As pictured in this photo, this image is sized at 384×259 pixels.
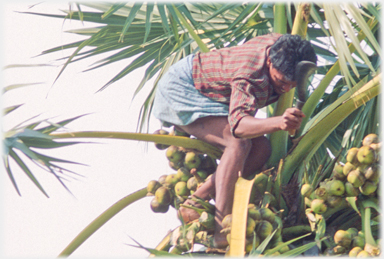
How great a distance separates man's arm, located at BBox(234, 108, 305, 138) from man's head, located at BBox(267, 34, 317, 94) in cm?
35

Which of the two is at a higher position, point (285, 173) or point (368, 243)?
point (285, 173)

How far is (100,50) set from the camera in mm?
4566

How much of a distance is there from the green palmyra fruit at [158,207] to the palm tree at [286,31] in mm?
389

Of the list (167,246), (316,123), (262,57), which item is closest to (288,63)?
(262,57)

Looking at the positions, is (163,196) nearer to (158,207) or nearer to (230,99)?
(158,207)

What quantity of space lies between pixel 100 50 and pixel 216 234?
1934 millimetres

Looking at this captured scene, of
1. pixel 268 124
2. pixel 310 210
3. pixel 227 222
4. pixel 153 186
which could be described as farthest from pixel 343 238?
pixel 153 186

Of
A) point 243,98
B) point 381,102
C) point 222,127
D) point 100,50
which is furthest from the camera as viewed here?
point 100,50

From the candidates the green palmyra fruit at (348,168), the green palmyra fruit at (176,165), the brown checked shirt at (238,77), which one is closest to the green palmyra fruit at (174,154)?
the green palmyra fruit at (176,165)

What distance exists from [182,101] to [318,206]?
1012mm

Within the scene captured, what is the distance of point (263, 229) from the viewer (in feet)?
10.0

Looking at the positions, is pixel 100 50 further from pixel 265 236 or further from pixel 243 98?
pixel 265 236

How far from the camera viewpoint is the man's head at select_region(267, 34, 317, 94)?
3.31 metres

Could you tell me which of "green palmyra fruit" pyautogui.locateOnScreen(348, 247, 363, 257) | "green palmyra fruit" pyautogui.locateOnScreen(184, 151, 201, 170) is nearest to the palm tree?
"green palmyra fruit" pyautogui.locateOnScreen(184, 151, 201, 170)
